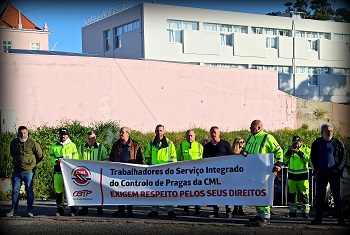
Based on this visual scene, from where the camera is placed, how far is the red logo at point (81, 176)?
11.6 metres

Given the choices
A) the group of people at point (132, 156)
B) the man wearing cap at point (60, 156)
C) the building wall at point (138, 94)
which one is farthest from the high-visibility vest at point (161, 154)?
the building wall at point (138, 94)

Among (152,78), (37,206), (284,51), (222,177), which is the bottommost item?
(37,206)

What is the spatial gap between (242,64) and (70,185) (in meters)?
38.8

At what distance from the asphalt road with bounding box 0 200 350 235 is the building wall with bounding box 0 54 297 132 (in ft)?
48.1

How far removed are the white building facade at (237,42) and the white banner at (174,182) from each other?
30.1m

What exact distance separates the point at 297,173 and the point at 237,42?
37.6 m

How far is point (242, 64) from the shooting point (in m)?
49.1

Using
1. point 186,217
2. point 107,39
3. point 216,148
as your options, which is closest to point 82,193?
point 186,217

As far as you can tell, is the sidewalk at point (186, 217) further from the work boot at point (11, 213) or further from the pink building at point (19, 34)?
the pink building at point (19, 34)

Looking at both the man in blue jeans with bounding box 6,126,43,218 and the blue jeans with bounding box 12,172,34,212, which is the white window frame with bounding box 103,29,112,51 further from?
the blue jeans with bounding box 12,172,34,212

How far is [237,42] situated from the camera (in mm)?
48500

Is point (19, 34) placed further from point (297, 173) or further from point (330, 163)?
point (330, 163)

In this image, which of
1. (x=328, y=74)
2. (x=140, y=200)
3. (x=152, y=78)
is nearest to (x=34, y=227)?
(x=140, y=200)

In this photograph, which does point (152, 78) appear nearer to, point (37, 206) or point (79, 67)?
point (79, 67)
